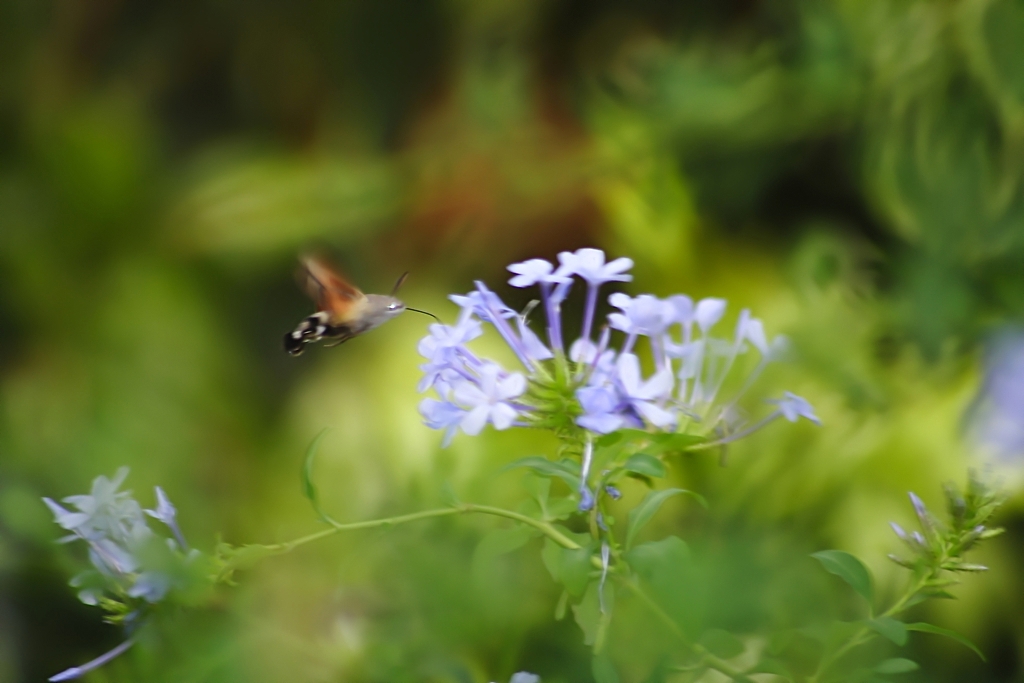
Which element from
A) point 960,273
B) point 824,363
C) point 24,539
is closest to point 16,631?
point 24,539

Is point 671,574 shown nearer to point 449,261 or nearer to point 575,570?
point 575,570

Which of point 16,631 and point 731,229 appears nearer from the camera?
point 16,631

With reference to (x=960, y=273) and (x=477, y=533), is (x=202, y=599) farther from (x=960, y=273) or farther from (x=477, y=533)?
(x=960, y=273)

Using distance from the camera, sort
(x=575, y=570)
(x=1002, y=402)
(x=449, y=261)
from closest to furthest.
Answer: (x=575, y=570) < (x=1002, y=402) < (x=449, y=261)

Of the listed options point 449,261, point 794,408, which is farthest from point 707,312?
point 449,261

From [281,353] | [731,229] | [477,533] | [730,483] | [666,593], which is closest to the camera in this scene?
[666,593]

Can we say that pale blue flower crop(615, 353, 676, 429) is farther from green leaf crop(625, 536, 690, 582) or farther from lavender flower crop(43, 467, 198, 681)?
lavender flower crop(43, 467, 198, 681)
